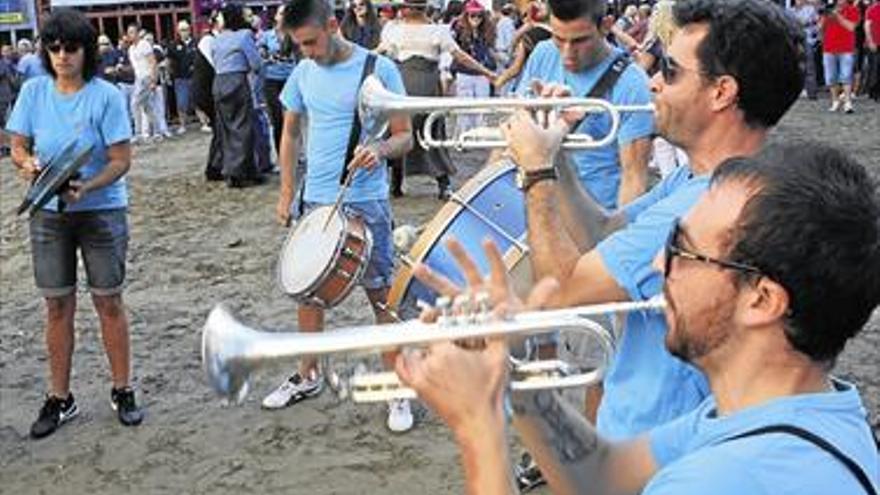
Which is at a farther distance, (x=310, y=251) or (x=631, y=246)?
(x=310, y=251)

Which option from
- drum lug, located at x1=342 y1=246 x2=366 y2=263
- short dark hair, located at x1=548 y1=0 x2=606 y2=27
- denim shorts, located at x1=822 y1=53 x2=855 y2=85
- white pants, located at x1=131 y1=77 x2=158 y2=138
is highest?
short dark hair, located at x1=548 y1=0 x2=606 y2=27

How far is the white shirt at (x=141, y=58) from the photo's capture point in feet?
50.4

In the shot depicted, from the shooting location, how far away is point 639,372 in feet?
8.05

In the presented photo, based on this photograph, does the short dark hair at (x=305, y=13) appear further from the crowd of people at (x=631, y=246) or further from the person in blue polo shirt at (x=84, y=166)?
the person in blue polo shirt at (x=84, y=166)

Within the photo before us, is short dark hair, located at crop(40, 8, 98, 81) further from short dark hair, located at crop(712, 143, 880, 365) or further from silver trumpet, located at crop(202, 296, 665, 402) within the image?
short dark hair, located at crop(712, 143, 880, 365)

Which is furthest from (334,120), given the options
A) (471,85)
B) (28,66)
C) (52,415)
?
(28,66)

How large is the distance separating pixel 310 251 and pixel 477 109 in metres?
1.49

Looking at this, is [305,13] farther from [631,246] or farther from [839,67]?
[839,67]

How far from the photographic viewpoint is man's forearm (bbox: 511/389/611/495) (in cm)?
200

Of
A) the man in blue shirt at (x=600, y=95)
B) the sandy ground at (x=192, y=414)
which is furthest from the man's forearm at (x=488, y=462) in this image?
the sandy ground at (x=192, y=414)

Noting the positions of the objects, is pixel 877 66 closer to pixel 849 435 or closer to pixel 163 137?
pixel 163 137

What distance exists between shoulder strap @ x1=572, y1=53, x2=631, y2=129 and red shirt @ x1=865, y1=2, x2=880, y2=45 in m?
13.6

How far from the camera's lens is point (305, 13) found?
4.90 m

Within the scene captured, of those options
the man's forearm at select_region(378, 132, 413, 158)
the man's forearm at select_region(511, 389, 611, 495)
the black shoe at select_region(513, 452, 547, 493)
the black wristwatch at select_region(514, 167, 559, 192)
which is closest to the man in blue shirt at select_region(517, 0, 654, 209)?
the man's forearm at select_region(378, 132, 413, 158)
